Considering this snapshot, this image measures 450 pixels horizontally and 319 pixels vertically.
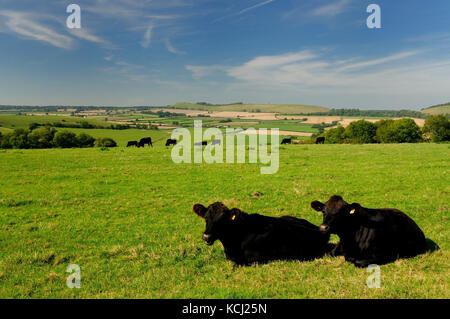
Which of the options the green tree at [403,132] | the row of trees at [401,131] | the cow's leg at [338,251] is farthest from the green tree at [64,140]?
the green tree at [403,132]

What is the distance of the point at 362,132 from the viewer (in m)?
70.7

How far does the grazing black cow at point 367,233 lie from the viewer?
599cm

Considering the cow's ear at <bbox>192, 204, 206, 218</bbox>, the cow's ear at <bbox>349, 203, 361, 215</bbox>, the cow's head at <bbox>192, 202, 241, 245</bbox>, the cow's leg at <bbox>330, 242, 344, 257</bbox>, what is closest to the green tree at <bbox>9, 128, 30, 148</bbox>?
the cow's ear at <bbox>192, 204, 206, 218</bbox>

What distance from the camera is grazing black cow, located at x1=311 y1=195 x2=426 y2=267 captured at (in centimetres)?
599

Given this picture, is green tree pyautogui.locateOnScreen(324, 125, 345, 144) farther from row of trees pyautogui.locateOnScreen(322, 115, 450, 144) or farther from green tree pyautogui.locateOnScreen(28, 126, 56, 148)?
green tree pyautogui.locateOnScreen(28, 126, 56, 148)

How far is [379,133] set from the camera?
225 ft

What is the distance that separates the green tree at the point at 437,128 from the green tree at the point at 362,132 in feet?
36.3

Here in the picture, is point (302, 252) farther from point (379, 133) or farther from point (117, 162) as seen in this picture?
point (379, 133)

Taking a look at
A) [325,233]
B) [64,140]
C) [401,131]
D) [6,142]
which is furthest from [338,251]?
[6,142]

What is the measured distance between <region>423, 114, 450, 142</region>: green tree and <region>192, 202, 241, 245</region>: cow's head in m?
74.0

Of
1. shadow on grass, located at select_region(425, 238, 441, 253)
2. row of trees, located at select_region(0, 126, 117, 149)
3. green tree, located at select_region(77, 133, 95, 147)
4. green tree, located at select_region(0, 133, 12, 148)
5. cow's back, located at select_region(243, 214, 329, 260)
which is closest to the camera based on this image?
cow's back, located at select_region(243, 214, 329, 260)

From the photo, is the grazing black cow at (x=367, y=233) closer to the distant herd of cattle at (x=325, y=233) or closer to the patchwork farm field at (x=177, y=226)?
the distant herd of cattle at (x=325, y=233)

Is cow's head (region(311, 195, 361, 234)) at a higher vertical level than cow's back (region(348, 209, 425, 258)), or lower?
higher
